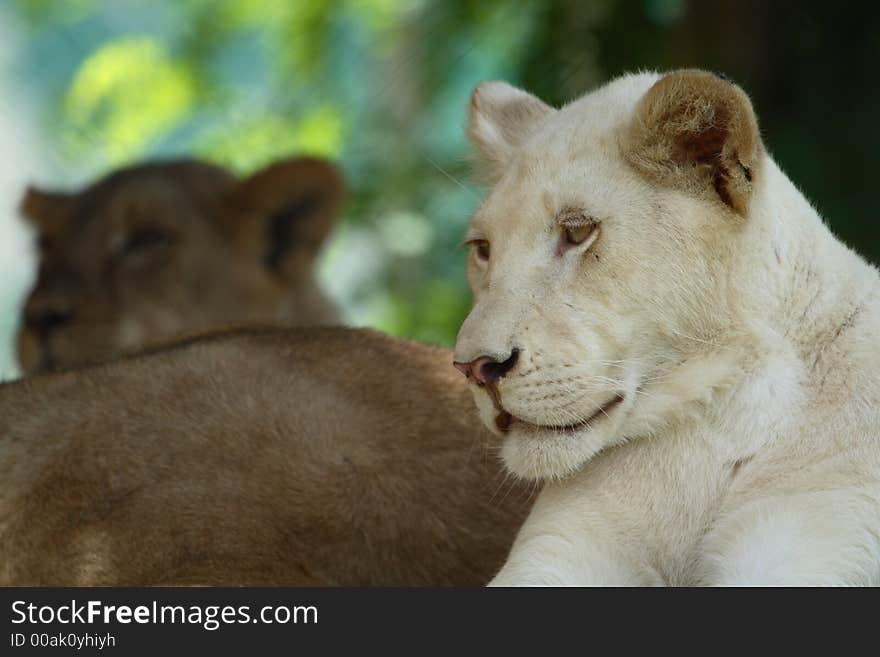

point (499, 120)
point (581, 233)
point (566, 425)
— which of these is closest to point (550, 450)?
point (566, 425)

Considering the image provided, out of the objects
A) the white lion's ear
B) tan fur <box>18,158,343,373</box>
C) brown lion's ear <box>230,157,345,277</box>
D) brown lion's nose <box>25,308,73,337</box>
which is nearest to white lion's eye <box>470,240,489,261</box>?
the white lion's ear

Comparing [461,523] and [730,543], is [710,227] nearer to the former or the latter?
[730,543]

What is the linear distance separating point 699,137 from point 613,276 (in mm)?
390

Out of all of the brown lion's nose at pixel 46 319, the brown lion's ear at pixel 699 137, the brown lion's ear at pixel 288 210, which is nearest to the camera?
the brown lion's ear at pixel 699 137

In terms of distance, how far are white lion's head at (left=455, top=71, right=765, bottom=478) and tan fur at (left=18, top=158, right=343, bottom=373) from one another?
421 centimetres

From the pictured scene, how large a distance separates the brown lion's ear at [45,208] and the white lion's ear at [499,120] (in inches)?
172

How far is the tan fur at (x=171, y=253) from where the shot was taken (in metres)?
7.40

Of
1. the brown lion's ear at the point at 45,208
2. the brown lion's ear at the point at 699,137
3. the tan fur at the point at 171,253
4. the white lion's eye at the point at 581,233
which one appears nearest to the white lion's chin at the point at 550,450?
the white lion's eye at the point at 581,233

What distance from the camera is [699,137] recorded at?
10.9 feet

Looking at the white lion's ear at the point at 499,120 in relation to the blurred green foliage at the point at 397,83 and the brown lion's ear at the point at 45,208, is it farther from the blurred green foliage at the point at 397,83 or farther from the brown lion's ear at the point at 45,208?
the brown lion's ear at the point at 45,208

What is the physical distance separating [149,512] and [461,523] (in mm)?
974

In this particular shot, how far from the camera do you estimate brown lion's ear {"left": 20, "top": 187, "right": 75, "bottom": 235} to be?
8.04 meters

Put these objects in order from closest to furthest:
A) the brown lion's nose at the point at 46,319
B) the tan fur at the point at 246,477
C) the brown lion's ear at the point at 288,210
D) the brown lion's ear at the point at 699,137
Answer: the brown lion's ear at the point at 699,137
the tan fur at the point at 246,477
the brown lion's nose at the point at 46,319
the brown lion's ear at the point at 288,210

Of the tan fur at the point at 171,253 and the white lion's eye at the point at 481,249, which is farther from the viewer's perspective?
the tan fur at the point at 171,253
